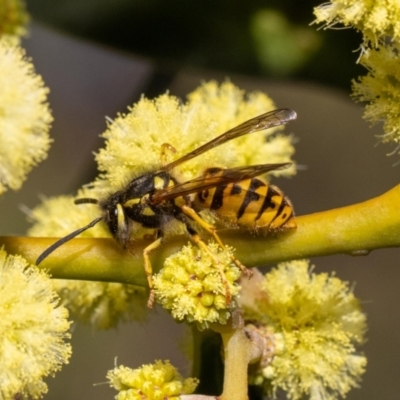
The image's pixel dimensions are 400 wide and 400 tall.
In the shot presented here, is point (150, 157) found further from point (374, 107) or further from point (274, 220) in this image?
point (374, 107)

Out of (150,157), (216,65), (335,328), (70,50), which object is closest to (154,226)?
(150,157)

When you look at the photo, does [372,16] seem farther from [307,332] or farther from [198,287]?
[307,332]

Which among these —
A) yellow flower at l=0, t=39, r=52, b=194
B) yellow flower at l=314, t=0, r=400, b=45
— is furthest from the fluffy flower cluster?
yellow flower at l=314, t=0, r=400, b=45

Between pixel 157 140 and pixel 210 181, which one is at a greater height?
pixel 157 140

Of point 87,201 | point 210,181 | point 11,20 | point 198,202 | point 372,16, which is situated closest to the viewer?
point 372,16

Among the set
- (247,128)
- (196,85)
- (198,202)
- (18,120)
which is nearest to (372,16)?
(247,128)

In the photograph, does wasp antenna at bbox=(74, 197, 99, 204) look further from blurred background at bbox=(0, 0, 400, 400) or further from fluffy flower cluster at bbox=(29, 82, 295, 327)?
blurred background at bbox=(0, 0, 400, 400)

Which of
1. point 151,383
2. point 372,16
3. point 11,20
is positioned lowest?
point 151,383

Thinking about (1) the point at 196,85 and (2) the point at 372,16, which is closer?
(2) the point at 372,16
